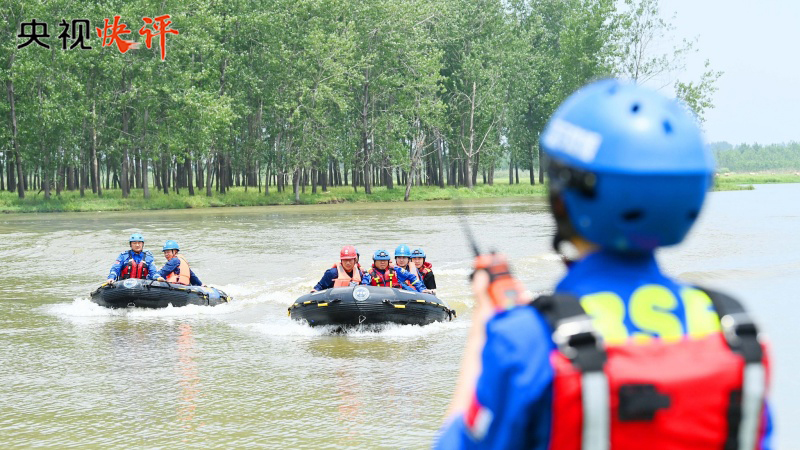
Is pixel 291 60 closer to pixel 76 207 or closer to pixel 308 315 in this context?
pixel 76 207

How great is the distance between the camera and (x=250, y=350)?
1288cm

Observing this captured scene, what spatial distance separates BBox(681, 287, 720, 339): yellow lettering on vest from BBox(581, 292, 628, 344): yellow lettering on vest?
143mm

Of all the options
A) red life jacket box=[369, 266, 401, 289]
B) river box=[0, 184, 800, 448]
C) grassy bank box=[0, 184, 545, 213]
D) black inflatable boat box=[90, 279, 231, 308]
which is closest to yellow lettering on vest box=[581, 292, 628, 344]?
river box=[0, 184, 800, 448]

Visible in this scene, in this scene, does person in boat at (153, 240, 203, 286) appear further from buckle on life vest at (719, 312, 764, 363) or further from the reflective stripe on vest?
buckle on life vest at (719, 312, 764, 363)

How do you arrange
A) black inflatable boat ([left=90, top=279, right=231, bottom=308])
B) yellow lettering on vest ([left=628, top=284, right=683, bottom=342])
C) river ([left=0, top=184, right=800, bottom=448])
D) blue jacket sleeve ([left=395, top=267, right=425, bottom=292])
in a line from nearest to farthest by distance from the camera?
yellow lettering on vest ([left=628, top=284, right=683, bottom=342])
river ([left=0, top=184, right=800, bottom=448])
blue jacket sleeve ([left=395, top=267, right=425, bottom=292])
black inflatable boat ([left=90, top=279, right=231, bottom=308])

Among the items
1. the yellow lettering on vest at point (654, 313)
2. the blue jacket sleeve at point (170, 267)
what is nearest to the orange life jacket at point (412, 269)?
the blue jacket sleeve at point (170, 267)

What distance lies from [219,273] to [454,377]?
12.7m

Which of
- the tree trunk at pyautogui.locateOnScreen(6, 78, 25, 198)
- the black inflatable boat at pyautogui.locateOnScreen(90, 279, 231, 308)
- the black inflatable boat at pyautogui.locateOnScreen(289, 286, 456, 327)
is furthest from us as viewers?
the tree trunk at pyautogui.locateOnScreen(6, 78, 25, 198)

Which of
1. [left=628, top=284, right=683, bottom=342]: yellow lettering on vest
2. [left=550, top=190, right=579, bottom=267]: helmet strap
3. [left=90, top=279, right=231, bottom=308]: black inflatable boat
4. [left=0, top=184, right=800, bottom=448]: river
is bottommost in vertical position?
[left=0, top=184, right=800, bottom=448]: river

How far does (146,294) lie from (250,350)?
152 inches

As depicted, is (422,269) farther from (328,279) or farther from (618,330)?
(618,330)

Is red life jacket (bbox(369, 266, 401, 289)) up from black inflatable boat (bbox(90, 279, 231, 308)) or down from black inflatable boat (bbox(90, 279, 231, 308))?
up

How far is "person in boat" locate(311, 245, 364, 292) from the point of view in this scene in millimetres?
14531

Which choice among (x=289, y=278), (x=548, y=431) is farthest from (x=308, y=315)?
(x=548, y=431)
